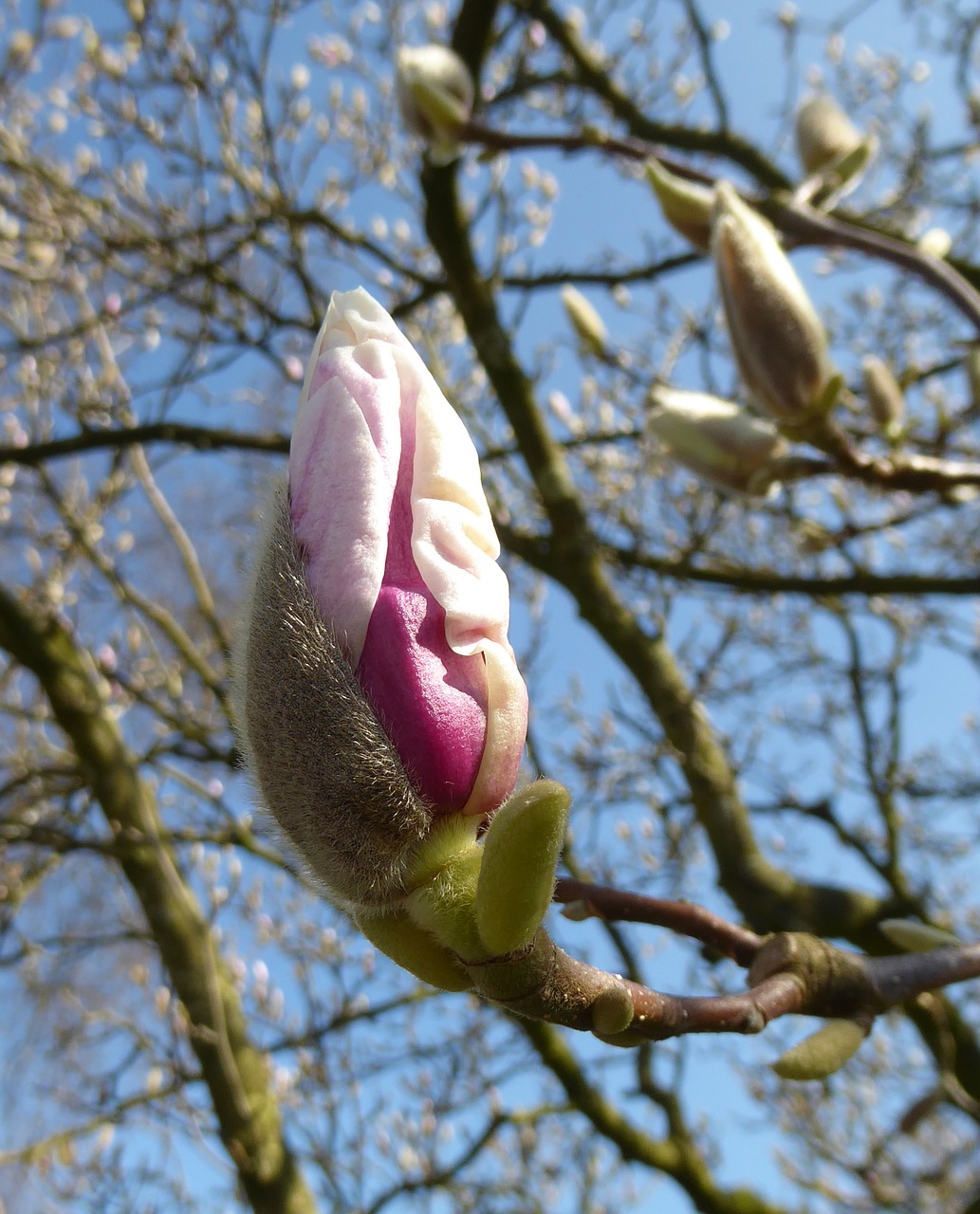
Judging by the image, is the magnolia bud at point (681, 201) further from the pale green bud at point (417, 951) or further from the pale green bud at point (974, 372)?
the pale green bud at point (417, 951)

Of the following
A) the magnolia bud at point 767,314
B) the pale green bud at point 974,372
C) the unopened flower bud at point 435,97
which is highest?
the unopened flower bud at point 435,97

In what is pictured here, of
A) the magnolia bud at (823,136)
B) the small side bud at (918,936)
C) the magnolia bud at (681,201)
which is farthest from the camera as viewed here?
the magnolia bud at (823,136)


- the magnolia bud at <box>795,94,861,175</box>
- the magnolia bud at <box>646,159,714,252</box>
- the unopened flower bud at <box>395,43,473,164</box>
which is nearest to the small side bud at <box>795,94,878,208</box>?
the magnolia bud at <box>795,94,861,175</box>

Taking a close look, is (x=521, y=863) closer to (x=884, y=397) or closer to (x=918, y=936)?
(x=918, y=936)

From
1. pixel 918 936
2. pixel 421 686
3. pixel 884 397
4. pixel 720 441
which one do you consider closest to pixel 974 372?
pixel 884 397

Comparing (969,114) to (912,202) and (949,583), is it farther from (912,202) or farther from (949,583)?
(949,583)

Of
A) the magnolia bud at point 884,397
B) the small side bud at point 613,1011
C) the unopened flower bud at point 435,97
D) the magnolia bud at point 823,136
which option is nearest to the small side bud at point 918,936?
the small side bud at point 613,1011

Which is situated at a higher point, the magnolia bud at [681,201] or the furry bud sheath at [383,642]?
the magnolia bud at [681,201]

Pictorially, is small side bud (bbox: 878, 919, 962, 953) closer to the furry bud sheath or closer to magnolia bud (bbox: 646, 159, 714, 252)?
the furry bud sheath

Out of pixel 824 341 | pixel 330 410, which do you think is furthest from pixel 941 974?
pixel 824 341
